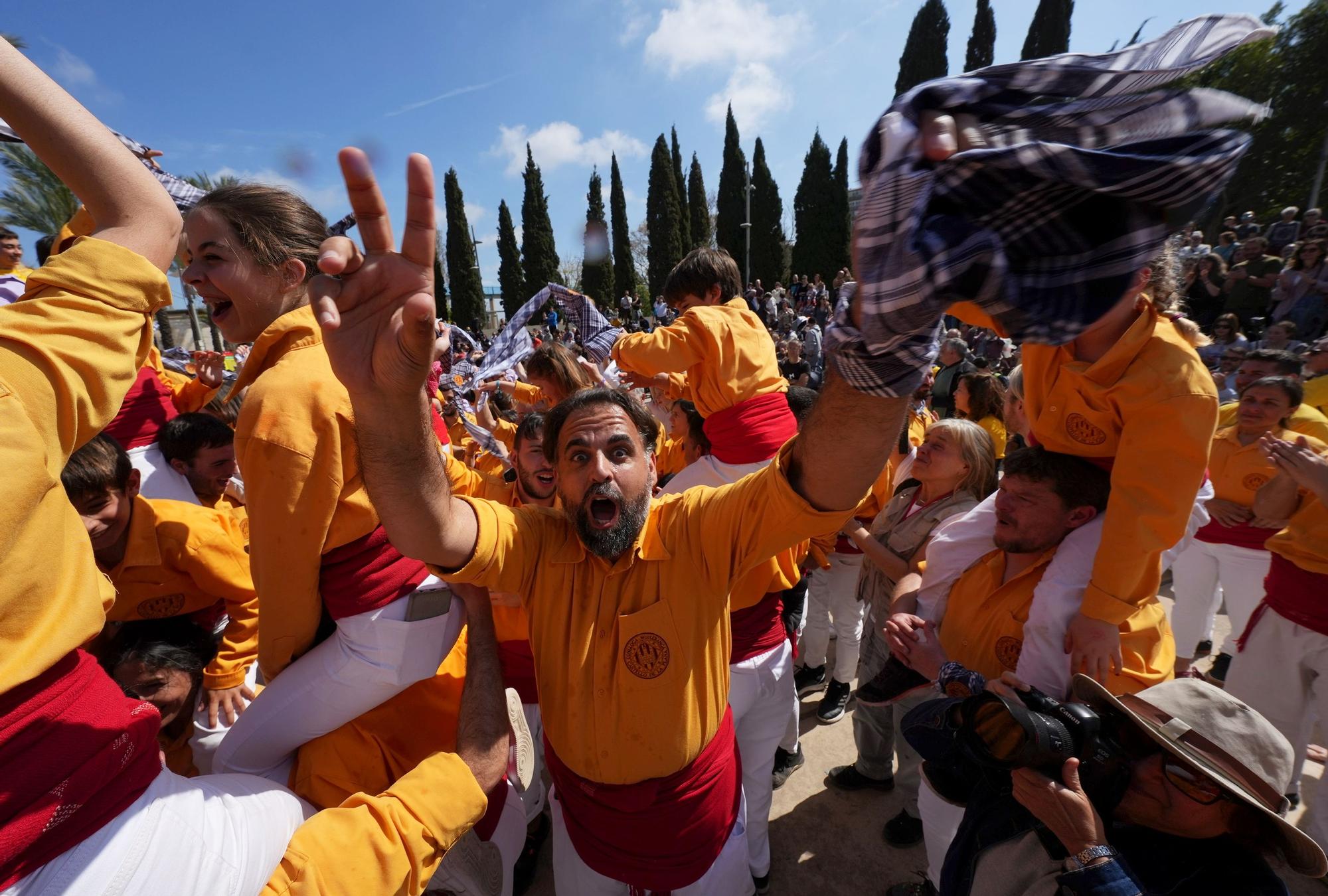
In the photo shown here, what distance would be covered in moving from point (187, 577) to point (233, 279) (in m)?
Answer: 1.24

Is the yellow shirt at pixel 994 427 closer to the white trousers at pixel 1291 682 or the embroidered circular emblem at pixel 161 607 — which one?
the white trousers at pixel 1291 682

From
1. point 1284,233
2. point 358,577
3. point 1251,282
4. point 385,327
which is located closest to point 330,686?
point 358,577

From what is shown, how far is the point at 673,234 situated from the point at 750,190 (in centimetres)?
558

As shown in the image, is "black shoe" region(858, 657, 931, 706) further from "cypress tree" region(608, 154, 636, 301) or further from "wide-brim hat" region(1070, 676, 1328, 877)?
"cypress tree" region(608, 154, 636, 301)

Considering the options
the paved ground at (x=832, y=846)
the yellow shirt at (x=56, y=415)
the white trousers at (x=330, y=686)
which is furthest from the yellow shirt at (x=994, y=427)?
the yellow shirt at (x=56, y=415)

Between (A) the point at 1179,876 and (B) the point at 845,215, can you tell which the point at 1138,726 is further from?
(B) the point at 845,215

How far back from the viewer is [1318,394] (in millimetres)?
4352

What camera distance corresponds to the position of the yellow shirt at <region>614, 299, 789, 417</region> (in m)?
3.79

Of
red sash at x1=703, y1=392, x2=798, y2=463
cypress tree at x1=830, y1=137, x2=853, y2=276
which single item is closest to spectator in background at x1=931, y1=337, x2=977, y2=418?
red sash at x1=703, y1=392, x2=798, y2=463

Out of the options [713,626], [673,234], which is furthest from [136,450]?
[673,234]

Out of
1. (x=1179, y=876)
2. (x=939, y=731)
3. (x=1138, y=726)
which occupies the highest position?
(x=1138, y=726)

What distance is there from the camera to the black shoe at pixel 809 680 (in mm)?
4441

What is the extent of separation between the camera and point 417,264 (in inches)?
46.3

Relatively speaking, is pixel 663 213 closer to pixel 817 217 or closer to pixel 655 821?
pixel 817 217
